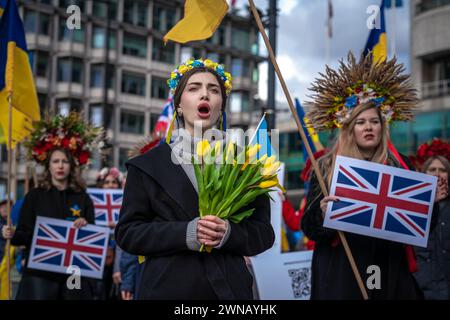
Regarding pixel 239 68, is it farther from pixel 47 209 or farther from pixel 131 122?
pixel 47 209

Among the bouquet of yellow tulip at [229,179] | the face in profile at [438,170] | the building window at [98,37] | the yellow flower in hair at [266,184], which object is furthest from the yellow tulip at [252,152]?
the building window at [98,37]

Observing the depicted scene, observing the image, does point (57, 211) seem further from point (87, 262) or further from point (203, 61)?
point (203, 61)

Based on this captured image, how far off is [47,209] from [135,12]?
45.2 metres

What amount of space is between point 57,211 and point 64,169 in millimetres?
389

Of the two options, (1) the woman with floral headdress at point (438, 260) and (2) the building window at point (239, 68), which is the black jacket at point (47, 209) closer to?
(1) the woman with floral headdress at point (438, 260)

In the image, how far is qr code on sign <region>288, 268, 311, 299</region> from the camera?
23.4ft

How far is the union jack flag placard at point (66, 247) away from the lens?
252 inches

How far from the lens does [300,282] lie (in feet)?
23.5

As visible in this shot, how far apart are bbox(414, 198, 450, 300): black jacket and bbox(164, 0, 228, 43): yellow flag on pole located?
2.95 meters

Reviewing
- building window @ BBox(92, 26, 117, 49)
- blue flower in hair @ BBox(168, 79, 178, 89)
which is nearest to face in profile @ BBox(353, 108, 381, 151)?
blue flower in hair @ BBox(168, 79, 178, 89)

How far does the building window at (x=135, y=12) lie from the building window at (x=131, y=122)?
620 centimetres

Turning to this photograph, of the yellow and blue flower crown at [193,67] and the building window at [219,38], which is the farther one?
the building window at [219,38]

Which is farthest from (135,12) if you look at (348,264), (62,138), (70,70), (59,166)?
(348,264)
